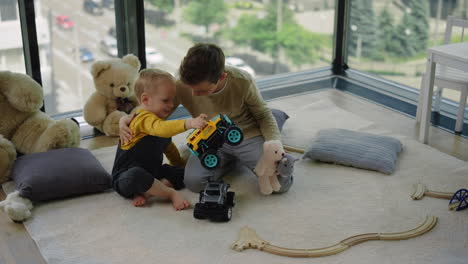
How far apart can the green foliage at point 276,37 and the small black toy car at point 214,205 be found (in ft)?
5.61

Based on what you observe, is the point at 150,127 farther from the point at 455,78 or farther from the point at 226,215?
the point at 455,78

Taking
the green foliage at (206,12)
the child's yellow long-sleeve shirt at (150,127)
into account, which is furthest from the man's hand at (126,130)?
the green foliage at (206,12)

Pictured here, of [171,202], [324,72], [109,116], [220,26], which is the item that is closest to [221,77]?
[171,202]

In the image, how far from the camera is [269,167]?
2.26 meters

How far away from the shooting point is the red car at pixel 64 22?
118 inches

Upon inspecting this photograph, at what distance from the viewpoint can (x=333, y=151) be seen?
2627 millimetres

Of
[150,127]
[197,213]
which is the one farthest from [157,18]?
[197,213]

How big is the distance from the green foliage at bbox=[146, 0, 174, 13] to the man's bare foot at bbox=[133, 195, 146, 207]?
132cm

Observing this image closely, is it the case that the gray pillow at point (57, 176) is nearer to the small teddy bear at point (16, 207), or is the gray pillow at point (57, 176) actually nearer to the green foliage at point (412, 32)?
the small teddy bear at point (16, 207)

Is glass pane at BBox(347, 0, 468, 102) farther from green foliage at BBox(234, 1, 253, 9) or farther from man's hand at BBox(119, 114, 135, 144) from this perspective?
man's hand at BBox(119, 114, 135, 144)

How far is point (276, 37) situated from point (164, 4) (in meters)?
0.90

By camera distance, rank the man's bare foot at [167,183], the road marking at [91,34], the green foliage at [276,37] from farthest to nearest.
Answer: the green foliage at [276,37]
the road marking at [91,34]
the man's bare foot at [167,183]

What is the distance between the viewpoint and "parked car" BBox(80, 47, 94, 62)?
311 cm

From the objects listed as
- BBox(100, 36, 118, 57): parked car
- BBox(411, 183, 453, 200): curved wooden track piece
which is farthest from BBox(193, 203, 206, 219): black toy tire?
BBox(100, 36, 118, 57): parked car
